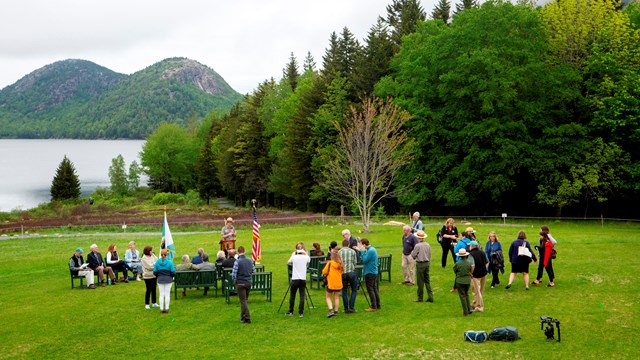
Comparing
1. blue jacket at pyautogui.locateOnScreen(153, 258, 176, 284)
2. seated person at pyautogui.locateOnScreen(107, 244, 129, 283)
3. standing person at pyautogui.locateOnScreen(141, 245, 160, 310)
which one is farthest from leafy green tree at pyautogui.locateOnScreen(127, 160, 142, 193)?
blue jacket at pyautogui.locateOnScreen(153, 258, 176, 284)

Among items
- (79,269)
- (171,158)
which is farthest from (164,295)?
(171,158)

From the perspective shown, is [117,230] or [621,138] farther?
[117,230]

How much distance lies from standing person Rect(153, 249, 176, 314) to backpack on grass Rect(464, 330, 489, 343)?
7.89 metres

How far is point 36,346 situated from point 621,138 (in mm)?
38734

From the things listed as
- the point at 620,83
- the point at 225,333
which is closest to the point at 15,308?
the point at 225,333

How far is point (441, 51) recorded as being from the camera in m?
44.3

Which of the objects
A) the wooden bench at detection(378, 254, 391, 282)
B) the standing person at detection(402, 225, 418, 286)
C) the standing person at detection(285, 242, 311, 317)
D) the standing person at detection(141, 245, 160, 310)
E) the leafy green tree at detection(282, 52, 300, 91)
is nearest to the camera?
the standing person at detection(285, 242, 311, 317)

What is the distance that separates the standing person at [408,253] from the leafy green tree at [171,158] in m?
85.7

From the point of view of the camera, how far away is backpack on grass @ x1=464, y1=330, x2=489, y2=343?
1236cm

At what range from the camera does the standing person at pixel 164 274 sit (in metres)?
15.2

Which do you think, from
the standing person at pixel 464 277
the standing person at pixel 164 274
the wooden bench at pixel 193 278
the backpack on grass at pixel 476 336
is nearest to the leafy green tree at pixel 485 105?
the standing person at pixel 464 277

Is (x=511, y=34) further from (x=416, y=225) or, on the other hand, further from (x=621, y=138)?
(x=416, y=225)

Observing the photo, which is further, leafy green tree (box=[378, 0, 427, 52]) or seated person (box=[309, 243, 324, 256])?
leafy green tree (box=[378, 0, 427, 52])

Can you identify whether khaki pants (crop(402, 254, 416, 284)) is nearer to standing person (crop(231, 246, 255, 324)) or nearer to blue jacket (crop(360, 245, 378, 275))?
blue jacket (crop(360, 245, 378, 275))
